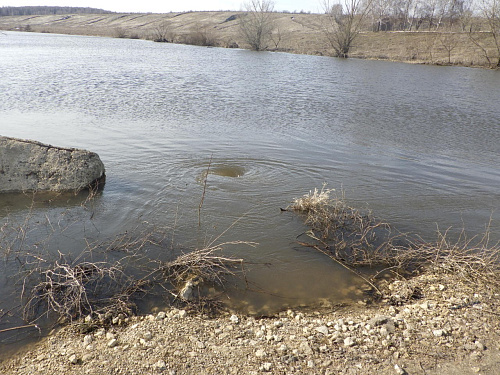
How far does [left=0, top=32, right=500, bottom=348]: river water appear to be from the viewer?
5.84 metres

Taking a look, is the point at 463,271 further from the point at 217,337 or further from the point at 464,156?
the point at 464,156

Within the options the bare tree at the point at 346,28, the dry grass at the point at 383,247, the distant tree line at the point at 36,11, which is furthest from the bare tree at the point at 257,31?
the distant tree line at the point at 36,11

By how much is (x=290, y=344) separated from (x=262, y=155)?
6614mm

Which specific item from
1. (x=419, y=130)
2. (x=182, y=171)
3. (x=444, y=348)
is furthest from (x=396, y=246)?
(x=419, y=130)

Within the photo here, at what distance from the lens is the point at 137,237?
568 centimetres

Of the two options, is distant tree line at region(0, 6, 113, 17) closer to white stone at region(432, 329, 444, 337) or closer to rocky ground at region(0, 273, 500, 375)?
rocky ground at region(0, 273, 500, 375)

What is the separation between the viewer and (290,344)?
361 cm

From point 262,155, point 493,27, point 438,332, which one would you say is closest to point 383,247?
point 438,332

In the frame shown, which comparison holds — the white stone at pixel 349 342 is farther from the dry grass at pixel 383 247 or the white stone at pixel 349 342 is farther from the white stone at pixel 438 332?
the dry grass at pixel 383 247

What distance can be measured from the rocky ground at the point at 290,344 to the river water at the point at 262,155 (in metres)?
0.62

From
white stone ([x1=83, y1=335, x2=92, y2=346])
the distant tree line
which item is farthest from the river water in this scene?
the distant tree line

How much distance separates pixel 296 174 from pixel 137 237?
4.17 metres

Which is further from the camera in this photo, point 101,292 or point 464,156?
point 464,156

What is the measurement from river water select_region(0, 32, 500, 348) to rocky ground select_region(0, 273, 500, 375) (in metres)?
0.62
